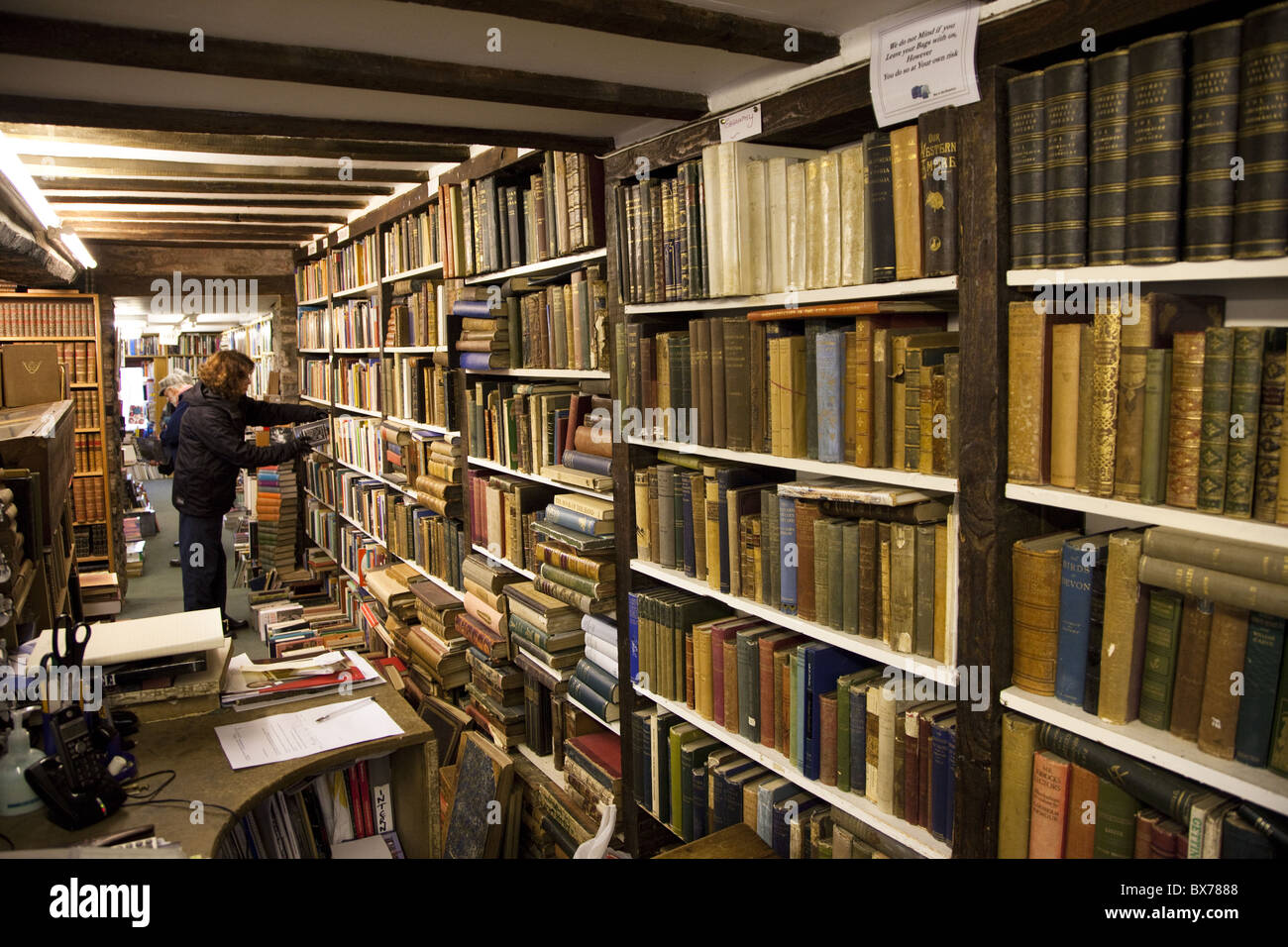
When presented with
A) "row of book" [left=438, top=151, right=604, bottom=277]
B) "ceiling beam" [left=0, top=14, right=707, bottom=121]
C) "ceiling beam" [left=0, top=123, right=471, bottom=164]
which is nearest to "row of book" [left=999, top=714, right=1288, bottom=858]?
"ceiling beam" [left=0, top=14, right=707, bottom=121]

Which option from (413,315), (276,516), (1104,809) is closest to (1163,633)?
(1104,809)

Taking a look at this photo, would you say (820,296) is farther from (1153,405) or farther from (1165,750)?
(1165,750)

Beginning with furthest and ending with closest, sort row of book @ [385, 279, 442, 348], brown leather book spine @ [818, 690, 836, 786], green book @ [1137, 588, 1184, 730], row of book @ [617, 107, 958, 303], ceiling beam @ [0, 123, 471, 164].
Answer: row of book @ [385, 279, 442, 348]
ceiling beam @ [0, 123, 471, 164]
brown leather book spine @ [818, 690, 836, 786]
row of book @ [617, 107, 958, 303]
green book @ [1137, 588, 1184, 730]

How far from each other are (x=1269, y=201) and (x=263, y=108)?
2.20 meters

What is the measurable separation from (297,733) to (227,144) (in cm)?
224

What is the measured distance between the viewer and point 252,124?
2303 mm

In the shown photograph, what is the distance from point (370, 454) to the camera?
5.07m

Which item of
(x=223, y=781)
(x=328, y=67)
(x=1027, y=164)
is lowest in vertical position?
(x=223, y=781)

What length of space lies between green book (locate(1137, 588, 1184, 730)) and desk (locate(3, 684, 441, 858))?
4.93ft

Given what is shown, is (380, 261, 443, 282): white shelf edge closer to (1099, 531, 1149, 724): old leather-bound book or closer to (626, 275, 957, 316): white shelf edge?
(626, 275, 957, 316): white shelf edge

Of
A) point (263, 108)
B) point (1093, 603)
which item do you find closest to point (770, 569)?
point (1093, 603)

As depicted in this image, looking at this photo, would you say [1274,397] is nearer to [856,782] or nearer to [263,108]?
[856,782]

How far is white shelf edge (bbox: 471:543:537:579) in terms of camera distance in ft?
10.6

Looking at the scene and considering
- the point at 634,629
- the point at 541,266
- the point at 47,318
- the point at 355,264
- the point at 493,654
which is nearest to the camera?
the point at 634,629
